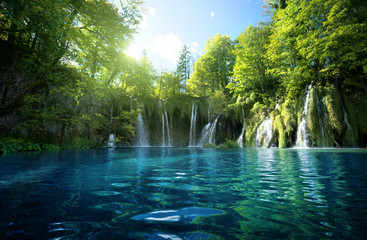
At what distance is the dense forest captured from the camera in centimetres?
840

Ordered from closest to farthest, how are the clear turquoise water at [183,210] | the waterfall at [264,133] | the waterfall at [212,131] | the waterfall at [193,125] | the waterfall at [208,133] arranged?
1. the clear turquoise water at [183,210]
2. the waterfall at [264,133]
3. the waterfall at [212,131]
4. the waterfall at [208,133]
5. the waterfall at [193,125]

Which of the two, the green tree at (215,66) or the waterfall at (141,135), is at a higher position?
the green tree at (215,66)

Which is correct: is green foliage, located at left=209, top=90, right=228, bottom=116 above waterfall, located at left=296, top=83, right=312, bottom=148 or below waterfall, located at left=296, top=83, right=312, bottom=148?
above

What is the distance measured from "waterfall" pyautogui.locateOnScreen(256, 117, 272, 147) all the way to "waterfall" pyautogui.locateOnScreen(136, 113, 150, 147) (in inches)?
497

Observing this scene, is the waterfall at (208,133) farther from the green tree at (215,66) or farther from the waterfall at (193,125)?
the green tree at (215,66)

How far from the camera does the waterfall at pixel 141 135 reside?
794 inches

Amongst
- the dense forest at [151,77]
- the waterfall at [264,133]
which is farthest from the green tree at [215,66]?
the waterfall at [264,133]

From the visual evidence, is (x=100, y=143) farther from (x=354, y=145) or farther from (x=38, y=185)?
(x=354, y=145)

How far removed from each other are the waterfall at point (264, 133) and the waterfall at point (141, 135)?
12.6 meters

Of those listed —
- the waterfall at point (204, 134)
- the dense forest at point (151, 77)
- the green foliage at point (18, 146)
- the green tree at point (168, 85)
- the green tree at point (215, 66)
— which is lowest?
the green foliage at point (18, 146)

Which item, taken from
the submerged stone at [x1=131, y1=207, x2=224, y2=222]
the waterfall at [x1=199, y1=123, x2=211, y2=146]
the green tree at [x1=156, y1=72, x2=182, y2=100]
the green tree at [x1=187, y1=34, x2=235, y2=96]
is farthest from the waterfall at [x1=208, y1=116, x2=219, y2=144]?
the submerged stone at [x1=131, y1=207, x2=224, y2=222]

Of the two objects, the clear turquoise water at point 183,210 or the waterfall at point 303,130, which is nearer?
the clear turquoise water at point 183,210

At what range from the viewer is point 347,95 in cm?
1334

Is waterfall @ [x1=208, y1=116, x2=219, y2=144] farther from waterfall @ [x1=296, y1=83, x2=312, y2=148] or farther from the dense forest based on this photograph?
waterfall @ [x1=296, y1=83, x2=312, y2=148]
